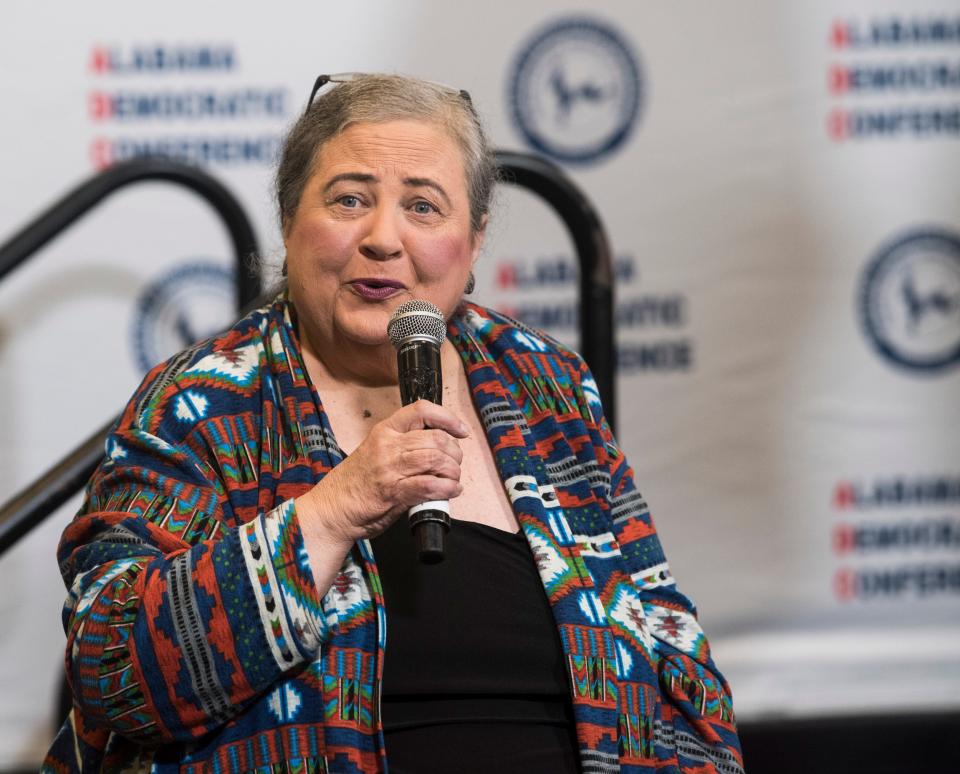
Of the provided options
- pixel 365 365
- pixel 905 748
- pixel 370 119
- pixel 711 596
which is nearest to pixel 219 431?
pixel 365 365

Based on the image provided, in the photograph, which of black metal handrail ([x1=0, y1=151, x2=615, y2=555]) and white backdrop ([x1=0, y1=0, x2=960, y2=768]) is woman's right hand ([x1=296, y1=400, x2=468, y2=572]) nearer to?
black metal handrail ([x1=0, y1=151, x2=615, y2=555])

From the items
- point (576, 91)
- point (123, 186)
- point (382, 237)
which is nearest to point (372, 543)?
point (382, 237)

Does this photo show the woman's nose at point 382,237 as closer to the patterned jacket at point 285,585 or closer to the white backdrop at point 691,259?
the patterned jacket at point 285,585

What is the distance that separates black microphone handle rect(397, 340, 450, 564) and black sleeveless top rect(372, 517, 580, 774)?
0.20m

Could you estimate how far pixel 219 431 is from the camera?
161 cm

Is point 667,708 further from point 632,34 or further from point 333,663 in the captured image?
point 632,34

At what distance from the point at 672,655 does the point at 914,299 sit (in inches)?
79.2

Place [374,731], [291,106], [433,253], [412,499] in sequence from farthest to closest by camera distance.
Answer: [291,106], [433,253], [374,731], [412,499]

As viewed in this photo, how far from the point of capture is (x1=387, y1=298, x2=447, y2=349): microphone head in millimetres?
1515

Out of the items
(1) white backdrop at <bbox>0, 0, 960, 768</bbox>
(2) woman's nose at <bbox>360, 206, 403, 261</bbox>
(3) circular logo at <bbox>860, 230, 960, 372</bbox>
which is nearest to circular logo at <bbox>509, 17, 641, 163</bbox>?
(1) white backdrop at <bbox>0, 0, 960, 768</bbox>

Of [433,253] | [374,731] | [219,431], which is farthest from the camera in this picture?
[433,253]

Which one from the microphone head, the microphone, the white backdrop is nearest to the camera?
the microphone

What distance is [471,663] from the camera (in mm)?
1630

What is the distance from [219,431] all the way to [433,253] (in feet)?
1.33
